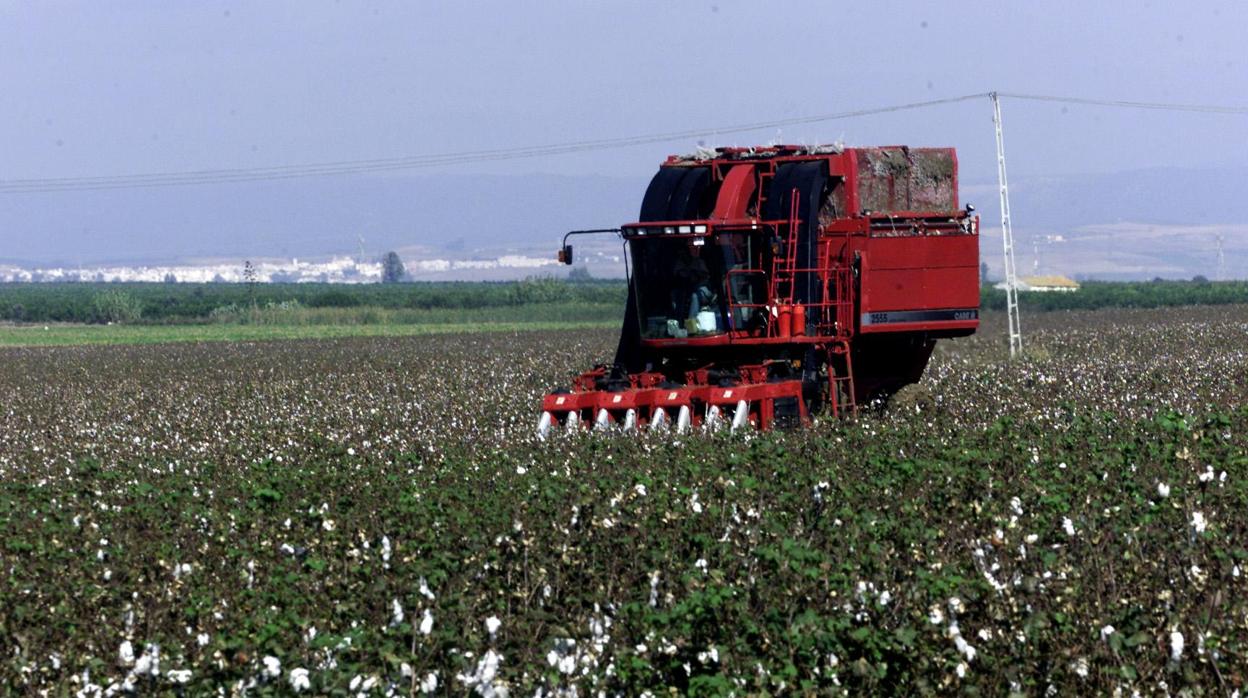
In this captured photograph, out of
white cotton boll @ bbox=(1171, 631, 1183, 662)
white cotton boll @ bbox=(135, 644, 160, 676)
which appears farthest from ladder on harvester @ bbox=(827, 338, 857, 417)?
white cotton boll @ bbox=(135, 644, 160, 676)

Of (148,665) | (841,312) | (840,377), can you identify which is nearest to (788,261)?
(841,312)

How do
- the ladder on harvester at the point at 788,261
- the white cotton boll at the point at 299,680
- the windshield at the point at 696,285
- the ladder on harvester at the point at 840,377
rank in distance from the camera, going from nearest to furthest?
the white cotton boll at the point at 299,680
the ladder on harvester at the point at 788,261
the windshield at the point at 696,285
the ladder on harvester at the point at 840,377

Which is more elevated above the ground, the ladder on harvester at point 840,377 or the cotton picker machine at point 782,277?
the cotton picker machine at point 782,277

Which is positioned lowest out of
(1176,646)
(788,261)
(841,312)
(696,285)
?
(1176,646)

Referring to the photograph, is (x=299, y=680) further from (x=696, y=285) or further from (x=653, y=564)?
(x=696, y=285)

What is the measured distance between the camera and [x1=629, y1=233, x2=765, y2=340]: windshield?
61.4 feet

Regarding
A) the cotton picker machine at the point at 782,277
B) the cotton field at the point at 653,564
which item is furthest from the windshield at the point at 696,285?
the cotton field at the point at 653,564

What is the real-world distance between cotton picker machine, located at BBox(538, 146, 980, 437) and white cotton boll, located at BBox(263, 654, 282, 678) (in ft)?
34.5

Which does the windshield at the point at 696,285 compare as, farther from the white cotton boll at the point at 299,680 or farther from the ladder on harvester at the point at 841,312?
the white cotton boll at the point at 299,680

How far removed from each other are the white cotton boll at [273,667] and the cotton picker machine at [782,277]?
34.5ft

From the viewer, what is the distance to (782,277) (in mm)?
18797

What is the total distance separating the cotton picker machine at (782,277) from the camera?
18.3 metres

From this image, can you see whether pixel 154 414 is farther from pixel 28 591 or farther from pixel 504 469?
pixel 28 591

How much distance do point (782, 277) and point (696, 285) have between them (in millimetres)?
936
